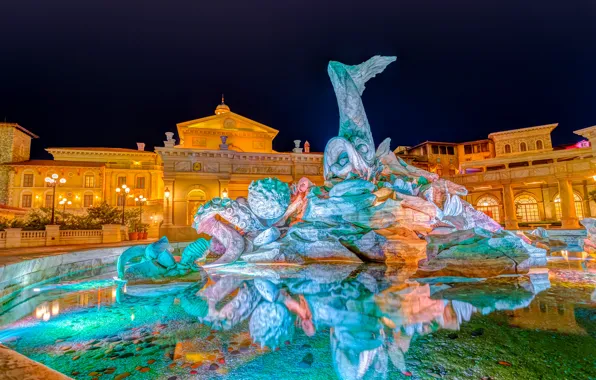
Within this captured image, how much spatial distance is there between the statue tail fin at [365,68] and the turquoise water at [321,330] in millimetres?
8792

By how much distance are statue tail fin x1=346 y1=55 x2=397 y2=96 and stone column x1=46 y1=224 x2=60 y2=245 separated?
16534 millimetres

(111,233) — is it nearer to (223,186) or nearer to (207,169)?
(207,169)

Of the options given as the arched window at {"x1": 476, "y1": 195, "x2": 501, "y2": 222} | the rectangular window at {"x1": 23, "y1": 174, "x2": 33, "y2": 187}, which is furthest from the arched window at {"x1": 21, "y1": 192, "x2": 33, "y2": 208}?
the arched window at {"x1": 476, "y1": 195, "x2": 501, "y2": 222}

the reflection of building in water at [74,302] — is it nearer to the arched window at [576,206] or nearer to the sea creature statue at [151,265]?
the sea creature statue at [151,265]

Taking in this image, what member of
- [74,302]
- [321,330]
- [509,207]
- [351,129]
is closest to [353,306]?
[321,330]

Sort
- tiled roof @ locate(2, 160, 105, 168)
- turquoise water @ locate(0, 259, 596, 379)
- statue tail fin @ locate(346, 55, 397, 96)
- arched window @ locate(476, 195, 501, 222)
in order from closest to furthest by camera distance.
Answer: turquoise water @ locate(0, 259, 596, 379) < statue tail fin @ locate(346, 55, 397, 96) < arched window @ locate(476, 195, 501, 222) < tiled roof @ locate(2, 160, 105, 168)

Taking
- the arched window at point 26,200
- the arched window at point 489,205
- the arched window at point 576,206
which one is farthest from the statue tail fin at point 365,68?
the arched window at point 26,200

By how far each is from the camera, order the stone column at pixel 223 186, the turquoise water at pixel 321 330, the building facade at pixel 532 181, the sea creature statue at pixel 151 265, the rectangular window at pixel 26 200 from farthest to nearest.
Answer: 1. the rectangular window at pixel 26 200
2. the stone column at pixel 223 186
3. the building facade at pixel 532 181
4. the sea creature statue at pixel 151 265
5. the turquoise water at pixel 321 330

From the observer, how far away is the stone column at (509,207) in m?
24.7

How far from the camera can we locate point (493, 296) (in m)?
4.20

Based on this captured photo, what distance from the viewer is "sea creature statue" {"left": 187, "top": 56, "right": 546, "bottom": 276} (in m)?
7.59

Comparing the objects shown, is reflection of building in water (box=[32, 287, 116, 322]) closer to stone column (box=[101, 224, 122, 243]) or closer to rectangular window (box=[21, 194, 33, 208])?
stone column (box=[101, 224, 122, 243])

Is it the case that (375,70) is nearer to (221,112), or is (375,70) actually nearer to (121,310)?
(121,310)

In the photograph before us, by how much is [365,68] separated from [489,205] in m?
23.3
